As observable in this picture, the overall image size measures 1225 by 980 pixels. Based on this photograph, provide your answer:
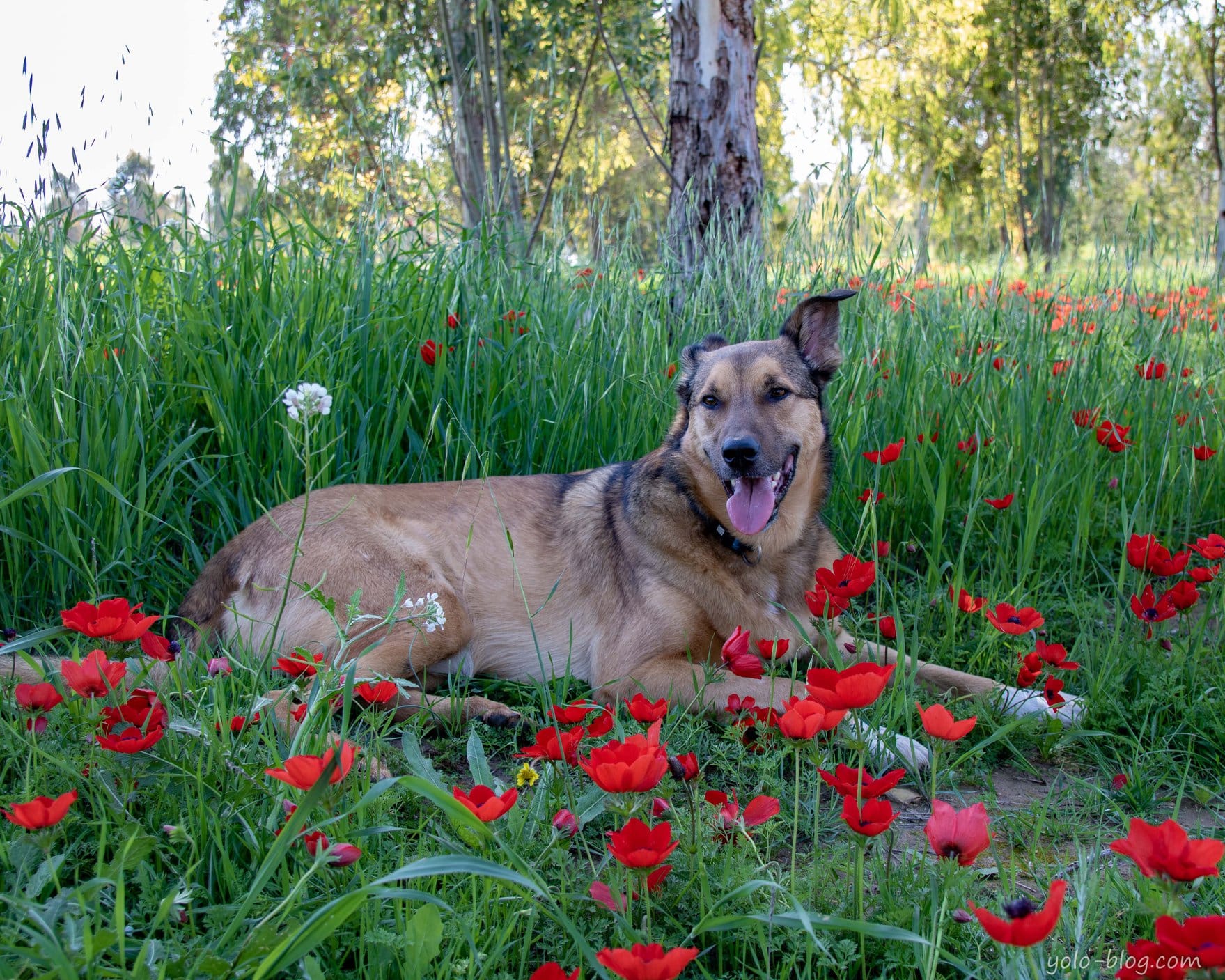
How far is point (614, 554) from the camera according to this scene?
3586 millimetres

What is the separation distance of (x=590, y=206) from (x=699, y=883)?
431 centimetres

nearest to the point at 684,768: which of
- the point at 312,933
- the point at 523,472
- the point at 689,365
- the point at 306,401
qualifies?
the point at 312,933

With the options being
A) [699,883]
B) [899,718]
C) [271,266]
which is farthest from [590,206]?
[699,883]

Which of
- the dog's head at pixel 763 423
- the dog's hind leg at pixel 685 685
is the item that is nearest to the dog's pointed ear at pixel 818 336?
the dog's head at pixel 763 423

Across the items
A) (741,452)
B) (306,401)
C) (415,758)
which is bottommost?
(415,758)

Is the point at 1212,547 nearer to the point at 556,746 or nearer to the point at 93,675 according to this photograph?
the point at 556,746

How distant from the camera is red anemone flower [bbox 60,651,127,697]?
5.33ft

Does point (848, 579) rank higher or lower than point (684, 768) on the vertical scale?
higher

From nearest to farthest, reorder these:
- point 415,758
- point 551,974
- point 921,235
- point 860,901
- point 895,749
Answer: point 551,974 → point 860,901 → point 415,758 → point 895,749 → point 921,235

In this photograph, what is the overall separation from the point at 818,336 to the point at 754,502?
921 millimetres

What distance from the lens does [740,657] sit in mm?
1979

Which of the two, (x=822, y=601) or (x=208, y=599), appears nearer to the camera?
(x=822, y=601)

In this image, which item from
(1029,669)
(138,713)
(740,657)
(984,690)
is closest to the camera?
(138,713)

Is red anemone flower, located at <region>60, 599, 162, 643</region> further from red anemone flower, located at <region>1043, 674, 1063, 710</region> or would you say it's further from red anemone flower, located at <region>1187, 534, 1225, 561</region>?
red anemone flower, located at <region>1187, 534, 1225, 561</region>
